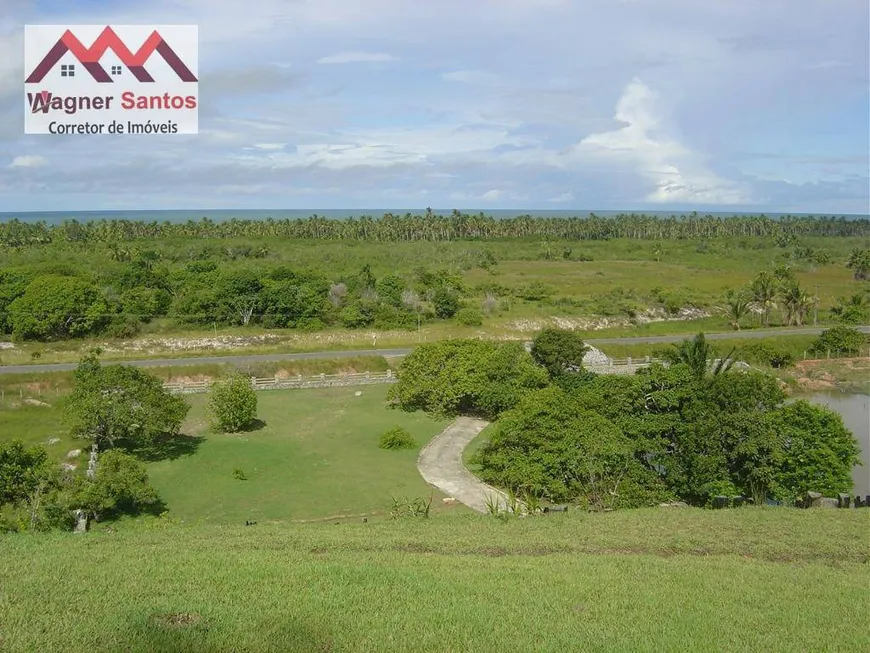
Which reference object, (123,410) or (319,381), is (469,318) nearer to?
(319,381)

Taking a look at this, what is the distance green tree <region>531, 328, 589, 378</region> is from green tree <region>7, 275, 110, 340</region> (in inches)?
1110

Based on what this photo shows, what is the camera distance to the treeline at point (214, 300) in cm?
4566

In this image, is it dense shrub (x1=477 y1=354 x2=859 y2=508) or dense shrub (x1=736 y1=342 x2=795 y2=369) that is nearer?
dense shrub (x1=477 y1=354 x2=859 y2=508)

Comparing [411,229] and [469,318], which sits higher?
[411,229]

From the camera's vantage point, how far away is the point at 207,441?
2830 cm

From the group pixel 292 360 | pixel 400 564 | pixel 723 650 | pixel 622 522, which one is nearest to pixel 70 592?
pixel 400 564

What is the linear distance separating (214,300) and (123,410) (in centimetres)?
A: 2601

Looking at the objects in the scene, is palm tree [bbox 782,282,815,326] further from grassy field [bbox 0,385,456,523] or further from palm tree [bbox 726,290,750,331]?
grassy field [bbox 0,385,456,523]

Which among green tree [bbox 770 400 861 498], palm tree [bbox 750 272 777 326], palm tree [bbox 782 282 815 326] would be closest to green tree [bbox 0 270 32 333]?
green tree [bbox 770 400 861 498]

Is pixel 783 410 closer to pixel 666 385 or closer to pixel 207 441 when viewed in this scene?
pixel 666 385

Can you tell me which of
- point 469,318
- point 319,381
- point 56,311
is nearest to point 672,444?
point 319,381

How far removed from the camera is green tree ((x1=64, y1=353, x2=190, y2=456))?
83.8 feet

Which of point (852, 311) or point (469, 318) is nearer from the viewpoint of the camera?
point (469, 318)

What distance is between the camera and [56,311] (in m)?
44.8
